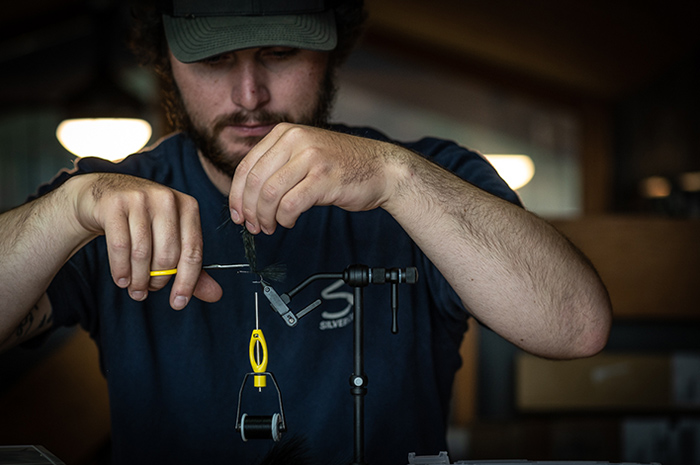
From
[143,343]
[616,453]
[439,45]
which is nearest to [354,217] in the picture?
[143,343]

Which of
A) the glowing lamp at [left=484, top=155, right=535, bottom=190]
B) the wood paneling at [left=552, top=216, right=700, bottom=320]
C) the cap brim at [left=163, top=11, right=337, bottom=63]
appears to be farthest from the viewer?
the glowing lamp at [left=484, top=155, right=535, bottom=190]

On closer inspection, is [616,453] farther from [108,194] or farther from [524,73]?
[524,73]

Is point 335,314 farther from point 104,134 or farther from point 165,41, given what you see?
point 104,134

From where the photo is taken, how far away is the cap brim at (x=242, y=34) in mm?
1085

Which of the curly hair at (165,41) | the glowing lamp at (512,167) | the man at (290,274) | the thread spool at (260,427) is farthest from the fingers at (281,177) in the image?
the glowing lamp at (512,167)

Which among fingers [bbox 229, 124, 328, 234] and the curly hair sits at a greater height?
the curly hair

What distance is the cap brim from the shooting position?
3.56 ft

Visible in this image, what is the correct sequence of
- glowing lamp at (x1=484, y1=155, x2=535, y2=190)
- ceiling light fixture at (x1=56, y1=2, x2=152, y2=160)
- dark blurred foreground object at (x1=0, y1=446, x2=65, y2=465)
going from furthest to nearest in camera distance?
1. glowing lamp at (x1=484, y1=155, x2=535, y2=190)
2. ceiling light fixture at (x1=56, y1=2, x2=152, y2=160)
3. dark blurred foreground object at (x1=0, y1=446, x2=65, y2=465)

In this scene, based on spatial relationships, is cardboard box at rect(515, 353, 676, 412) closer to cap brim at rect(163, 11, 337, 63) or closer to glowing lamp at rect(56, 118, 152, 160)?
cap brim at rect(163, 11, 337, 63)

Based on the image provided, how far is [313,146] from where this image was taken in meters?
0.79

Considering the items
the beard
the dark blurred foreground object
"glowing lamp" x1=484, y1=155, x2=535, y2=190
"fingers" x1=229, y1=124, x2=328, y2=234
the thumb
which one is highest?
"glowing lamp" x1=484, y1=155, x2=535, y2=190

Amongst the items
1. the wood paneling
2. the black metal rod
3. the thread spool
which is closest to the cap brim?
the black metal rod

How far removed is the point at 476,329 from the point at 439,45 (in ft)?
10.6

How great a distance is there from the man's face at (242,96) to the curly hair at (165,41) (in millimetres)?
102
